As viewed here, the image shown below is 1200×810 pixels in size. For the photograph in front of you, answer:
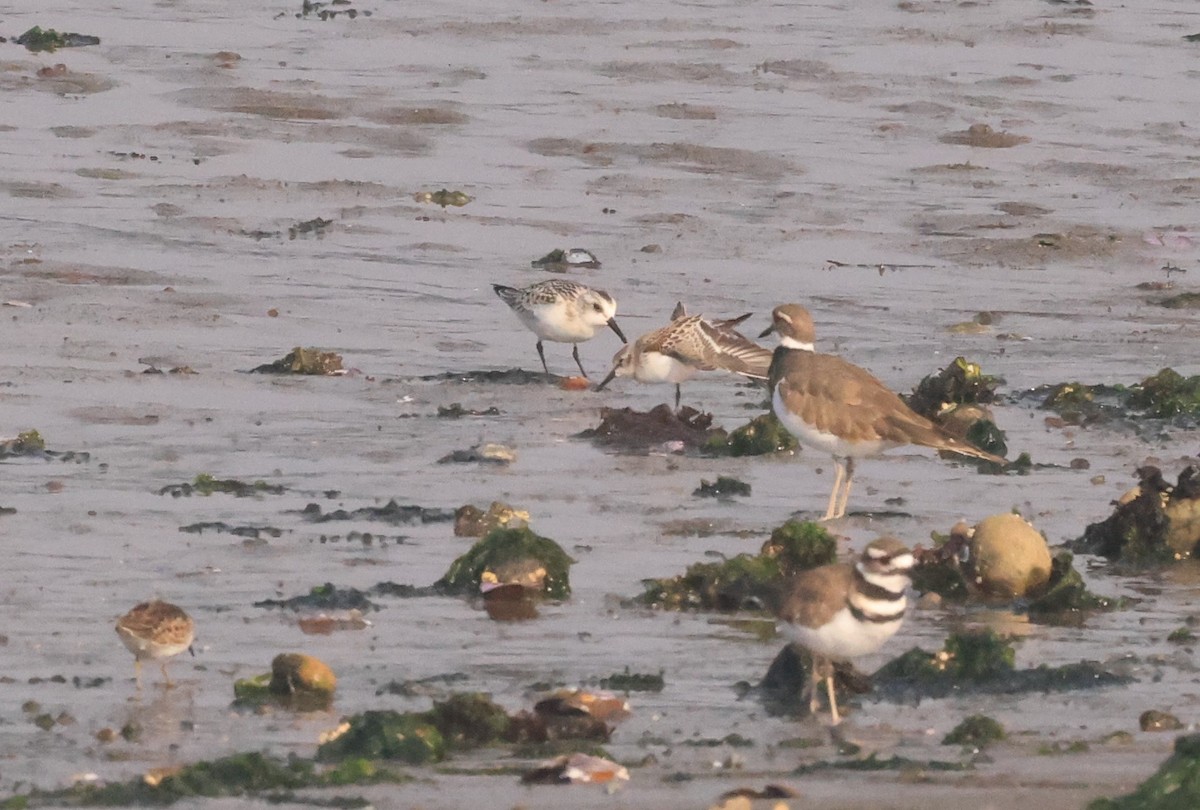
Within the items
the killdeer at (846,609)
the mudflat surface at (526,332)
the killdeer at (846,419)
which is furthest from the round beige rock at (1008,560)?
the killdeer at (846,419)

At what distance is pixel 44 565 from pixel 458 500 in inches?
81.7

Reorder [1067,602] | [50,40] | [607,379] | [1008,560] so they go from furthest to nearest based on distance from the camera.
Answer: [50,40] < [607,379] < [1008,560] < [1067,602]

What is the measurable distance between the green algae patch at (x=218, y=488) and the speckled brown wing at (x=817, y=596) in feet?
10.8

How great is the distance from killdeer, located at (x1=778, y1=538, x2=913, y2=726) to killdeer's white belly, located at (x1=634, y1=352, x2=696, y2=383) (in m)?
5.68

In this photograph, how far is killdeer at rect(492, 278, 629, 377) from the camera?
45.9 feet

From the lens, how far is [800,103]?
2256cm

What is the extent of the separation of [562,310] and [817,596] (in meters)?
6.52

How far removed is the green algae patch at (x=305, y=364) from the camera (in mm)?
12797

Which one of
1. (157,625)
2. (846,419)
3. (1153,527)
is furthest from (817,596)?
(846,419)

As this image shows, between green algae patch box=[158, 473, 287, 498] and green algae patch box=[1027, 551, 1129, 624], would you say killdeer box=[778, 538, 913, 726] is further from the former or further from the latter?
green algae patch box=[158, 473, 287, 498]

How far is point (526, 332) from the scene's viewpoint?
15.2 metres

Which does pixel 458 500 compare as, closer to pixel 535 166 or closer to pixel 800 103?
pixel 535 166

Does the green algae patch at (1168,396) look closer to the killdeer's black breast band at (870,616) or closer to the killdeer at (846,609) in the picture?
the killdeer at (846,609)

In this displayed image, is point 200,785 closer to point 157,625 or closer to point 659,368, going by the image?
point 157,625
